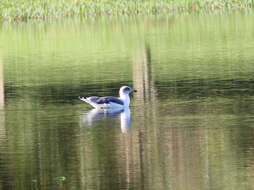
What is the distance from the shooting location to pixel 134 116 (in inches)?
686

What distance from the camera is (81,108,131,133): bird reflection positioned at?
55.2 ft

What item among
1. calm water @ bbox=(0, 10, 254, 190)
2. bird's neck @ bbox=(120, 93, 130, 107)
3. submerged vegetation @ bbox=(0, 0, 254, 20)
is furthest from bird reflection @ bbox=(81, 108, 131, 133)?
submerged vegetation @ bbox=(0, 0, 254, 20)

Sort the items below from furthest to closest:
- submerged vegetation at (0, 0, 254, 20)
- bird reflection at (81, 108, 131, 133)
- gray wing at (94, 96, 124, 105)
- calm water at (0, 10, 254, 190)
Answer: submerged vegetation at (0, 0, 254, 20) → gray wing at (94, 96, 124, 105) → bird reflection at (81, 108, 131, 133) → calm water at (0, 10, 254, 190)

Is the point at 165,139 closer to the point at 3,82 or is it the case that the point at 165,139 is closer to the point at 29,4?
the point at 3,82

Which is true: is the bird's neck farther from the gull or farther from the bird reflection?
the bird reflection

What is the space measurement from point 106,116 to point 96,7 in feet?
119

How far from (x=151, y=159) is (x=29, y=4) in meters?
41.8

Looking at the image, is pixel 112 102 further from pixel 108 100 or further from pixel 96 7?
pixel 96 7

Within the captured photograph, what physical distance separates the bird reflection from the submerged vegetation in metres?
33.5

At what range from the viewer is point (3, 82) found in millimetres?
25047

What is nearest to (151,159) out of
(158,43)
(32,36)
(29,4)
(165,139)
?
(165,139)

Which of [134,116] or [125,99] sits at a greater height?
[125,99]

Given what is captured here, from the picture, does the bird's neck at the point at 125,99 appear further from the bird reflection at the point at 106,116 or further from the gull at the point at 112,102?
the bird reflection at the point at 106,116

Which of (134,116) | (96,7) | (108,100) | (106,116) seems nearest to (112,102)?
(108,100)
